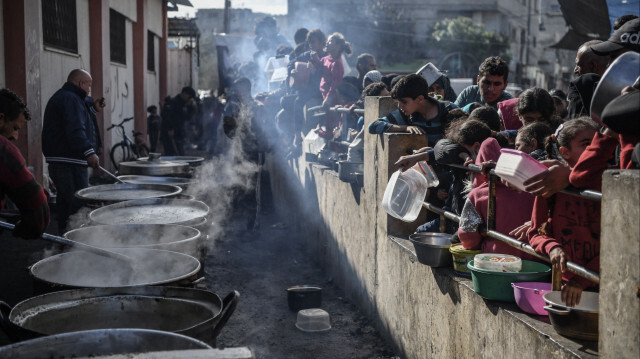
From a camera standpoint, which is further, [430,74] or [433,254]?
[430,74]

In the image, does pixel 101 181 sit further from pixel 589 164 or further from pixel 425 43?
pixel 425 43

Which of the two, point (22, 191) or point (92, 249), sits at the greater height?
point (22, 191)

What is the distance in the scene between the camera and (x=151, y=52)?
20.2 meters

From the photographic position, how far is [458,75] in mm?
38719

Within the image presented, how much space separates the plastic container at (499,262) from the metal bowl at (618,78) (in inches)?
44.0

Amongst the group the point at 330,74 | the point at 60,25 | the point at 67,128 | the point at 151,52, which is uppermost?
the point at 151,52

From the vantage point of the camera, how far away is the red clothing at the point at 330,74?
8.93m

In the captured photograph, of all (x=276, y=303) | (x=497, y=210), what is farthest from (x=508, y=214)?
(x=276, y=303)

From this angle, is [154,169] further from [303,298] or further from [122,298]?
[122,298]

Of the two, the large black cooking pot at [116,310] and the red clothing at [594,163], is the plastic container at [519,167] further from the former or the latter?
the large black cooking pot at [116,310]

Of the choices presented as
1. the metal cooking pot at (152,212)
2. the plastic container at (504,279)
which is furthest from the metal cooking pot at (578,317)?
the metal cooking pot at (152,212)

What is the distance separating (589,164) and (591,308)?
631 mm

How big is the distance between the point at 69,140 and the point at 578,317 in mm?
5822

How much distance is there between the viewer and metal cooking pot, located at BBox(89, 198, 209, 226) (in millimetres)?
5293
